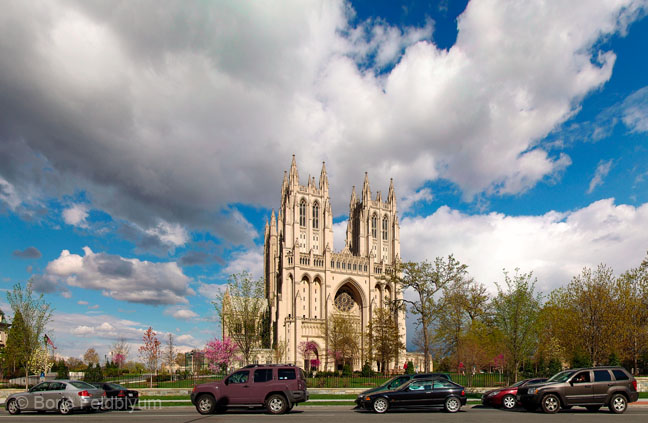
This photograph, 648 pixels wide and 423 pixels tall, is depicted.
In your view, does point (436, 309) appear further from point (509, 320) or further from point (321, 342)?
point (321, 342)

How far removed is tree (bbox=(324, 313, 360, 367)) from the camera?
80.3m

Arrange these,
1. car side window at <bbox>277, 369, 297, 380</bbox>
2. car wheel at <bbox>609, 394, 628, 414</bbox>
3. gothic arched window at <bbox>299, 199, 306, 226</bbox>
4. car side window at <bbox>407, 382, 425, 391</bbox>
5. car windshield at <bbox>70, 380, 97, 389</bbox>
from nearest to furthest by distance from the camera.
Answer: car wheel at <bbox>609, 394, 628, 414</bbox>, car side window at <bbox>277, 369, 297, 380</bbox>, car side window at <bbox>407, 382, 425, 391</bbox>, car windshield at <bbox>70, 380, 97, 389</bbox>, gothic arched window at <bbox>299, 199, 306, 226</bbox>

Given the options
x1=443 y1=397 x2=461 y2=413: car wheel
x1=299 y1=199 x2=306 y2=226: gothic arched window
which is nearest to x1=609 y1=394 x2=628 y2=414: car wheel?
x1=443 y1=397 x2=461 y2=413: car wheel

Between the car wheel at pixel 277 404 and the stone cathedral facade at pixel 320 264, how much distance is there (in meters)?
66.2

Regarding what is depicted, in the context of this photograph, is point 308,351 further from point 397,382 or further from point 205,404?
point 205,404

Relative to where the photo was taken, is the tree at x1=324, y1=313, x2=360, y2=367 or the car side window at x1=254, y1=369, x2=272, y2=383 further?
the tree at x1=324, y1=313, x2=360, y2=367

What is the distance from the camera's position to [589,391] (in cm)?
1886

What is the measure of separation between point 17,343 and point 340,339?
4727cm

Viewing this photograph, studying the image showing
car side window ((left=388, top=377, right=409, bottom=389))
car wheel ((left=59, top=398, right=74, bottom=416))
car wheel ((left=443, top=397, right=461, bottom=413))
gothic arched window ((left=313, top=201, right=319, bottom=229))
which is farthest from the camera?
gothic arched window ((left=313, top=201, right=319, bottom=229))

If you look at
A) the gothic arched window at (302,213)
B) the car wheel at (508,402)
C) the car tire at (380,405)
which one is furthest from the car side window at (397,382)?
the gothic arched window at (302,213)

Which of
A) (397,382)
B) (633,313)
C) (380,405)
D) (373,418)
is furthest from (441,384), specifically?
(633,313)

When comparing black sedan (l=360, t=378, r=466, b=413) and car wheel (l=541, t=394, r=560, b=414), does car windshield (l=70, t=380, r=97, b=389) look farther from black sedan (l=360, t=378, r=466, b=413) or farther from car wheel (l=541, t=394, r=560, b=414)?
car wheel (l=541, t=394, r=560, b=414)

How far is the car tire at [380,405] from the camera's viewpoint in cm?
1947

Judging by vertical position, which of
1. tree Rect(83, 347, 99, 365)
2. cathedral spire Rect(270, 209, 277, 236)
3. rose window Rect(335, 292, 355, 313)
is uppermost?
cathedral spire Rect(270, 209, 277, 236)
